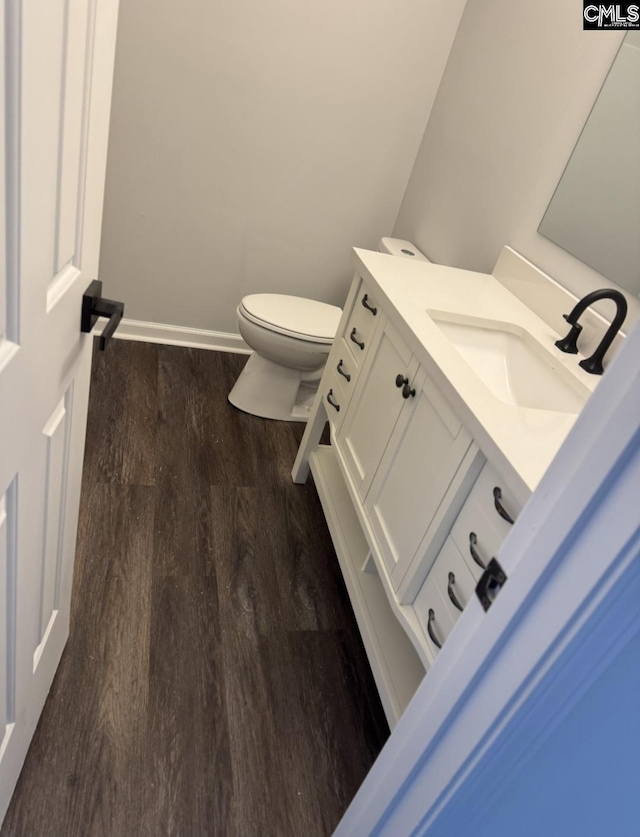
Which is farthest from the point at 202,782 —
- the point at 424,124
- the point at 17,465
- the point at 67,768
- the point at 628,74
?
the point at 424,124

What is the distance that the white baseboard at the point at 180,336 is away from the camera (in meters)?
3.00

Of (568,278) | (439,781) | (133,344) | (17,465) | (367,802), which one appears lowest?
(133,344)

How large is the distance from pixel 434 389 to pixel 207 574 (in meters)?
0.91

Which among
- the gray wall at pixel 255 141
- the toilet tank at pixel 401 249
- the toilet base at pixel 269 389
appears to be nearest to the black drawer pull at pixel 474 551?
the toilet base at pixel 269 389

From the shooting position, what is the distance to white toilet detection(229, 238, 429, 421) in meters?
2.43

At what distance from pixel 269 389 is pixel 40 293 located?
1.87m

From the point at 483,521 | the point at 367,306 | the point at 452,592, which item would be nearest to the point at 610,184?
the point at 367,306

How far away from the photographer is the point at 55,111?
2.45ft

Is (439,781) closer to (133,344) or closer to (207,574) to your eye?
(207,574)

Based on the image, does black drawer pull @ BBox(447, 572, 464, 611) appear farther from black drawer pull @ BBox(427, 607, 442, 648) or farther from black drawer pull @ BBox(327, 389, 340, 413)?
black drawer pull @ BBox(327, 389, 340, 413)

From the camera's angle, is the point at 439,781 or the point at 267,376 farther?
the point at 267,376

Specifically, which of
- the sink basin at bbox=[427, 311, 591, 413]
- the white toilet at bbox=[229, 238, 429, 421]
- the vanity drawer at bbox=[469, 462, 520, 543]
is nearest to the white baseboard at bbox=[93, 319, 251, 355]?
the white toilet at bbox=[229, 238, 429, 421]

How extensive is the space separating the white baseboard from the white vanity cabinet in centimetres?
110

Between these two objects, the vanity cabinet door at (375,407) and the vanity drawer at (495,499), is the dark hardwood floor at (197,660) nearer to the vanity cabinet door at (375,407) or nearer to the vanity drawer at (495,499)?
the vanity cabinet door at (375,407)
